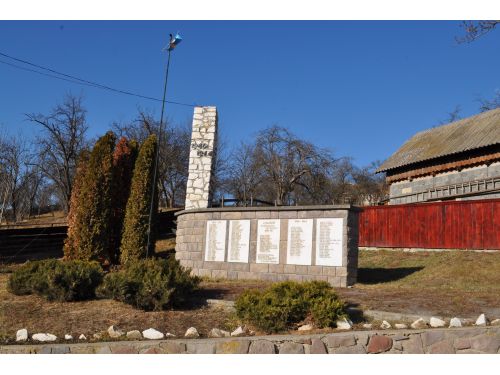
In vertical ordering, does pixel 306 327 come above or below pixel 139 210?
below

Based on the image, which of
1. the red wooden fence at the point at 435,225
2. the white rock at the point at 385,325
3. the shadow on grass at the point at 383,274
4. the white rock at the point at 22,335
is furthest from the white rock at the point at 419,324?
the red wooden fence at the point at 435,225

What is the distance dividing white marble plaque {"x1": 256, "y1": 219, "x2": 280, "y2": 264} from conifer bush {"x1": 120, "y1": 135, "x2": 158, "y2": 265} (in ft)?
22.1

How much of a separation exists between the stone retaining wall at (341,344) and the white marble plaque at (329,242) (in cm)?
493

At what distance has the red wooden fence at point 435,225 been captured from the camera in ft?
55.2

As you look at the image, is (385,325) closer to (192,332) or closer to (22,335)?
(192,332)

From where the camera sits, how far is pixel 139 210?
17.9 meters

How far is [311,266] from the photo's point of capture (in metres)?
11.4

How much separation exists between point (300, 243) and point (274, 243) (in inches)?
28.4

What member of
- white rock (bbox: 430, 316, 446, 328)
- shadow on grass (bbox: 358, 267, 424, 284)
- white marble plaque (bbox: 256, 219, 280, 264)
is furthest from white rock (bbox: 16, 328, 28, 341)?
shadow on grass (bbox: 358, 267, 424, 284)

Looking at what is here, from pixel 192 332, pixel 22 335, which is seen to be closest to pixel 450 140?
pixel 192 332

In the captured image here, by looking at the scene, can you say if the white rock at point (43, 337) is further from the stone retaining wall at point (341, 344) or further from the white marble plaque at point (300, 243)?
the white marble plaque at point (300, 243)

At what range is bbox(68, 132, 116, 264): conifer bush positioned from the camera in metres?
17.6

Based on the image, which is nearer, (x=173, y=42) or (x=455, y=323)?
(x=455, y=323)

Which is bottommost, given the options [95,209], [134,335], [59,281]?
[134,335]
